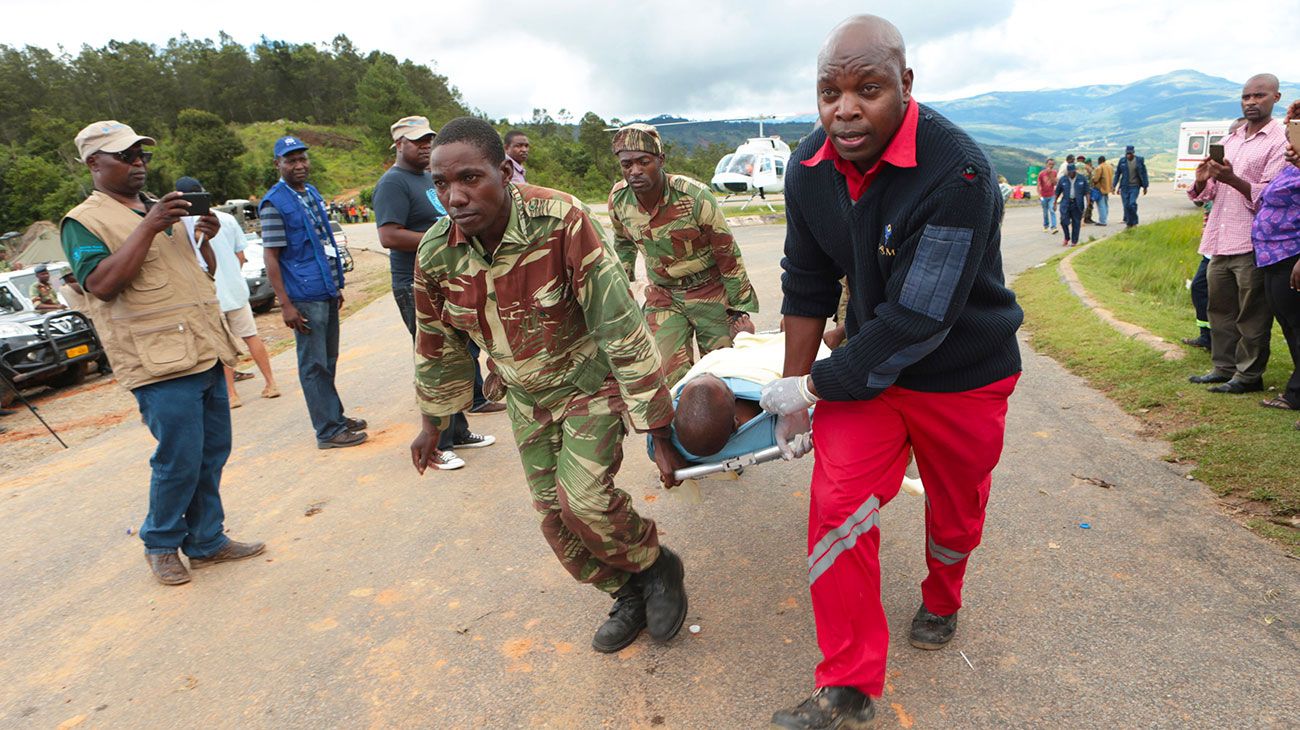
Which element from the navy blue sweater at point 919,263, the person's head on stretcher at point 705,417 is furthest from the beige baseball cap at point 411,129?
the navy blue sweater at point 919,263

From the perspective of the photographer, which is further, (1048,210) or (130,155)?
(1048,210)

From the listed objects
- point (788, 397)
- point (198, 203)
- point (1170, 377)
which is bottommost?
point (1170, 377)

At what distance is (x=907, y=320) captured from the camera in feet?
7.04

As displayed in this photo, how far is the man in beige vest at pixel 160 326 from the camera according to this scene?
3547 millimetres

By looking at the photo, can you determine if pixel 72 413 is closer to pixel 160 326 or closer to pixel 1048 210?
pixel 160 326

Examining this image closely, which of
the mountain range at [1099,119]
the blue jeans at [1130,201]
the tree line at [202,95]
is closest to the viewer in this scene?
the blue jeans at [1130,201]

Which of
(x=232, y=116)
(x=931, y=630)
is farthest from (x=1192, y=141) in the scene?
(x=232, y=116)

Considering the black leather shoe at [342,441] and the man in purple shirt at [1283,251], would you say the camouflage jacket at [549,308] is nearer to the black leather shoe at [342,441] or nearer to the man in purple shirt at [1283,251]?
the black leather shoe at [342,441]

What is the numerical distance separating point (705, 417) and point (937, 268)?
1096mm

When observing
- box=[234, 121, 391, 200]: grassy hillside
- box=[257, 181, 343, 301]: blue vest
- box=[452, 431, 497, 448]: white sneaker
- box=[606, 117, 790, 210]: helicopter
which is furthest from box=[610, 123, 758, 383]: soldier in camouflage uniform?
box=[234, 121, 391, 200]: grassy hillside

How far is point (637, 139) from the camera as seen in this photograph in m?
4.44

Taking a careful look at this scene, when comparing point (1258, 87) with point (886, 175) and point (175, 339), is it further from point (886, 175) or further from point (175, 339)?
point (175, 339)

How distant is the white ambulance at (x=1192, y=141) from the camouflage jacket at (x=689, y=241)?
2473 cm

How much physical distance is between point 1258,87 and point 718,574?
513 centimetres
